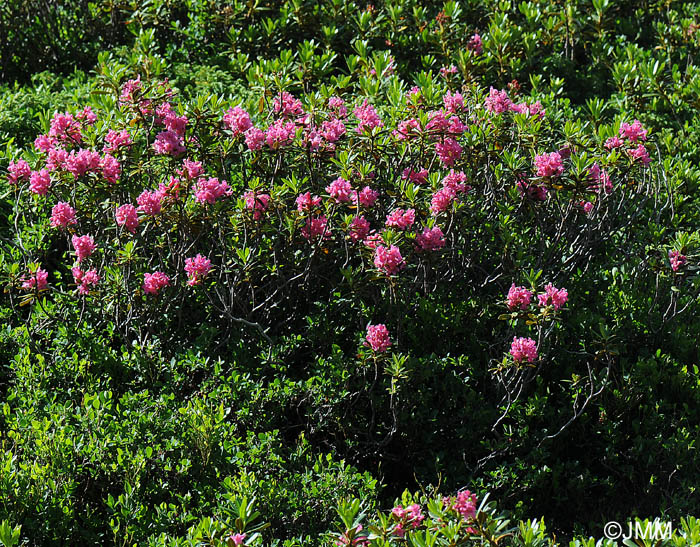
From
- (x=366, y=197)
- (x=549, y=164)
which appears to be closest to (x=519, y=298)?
(x=549, y=164)

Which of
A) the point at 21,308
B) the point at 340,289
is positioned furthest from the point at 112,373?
the point at 340,289

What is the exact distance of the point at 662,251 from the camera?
14.7 feet

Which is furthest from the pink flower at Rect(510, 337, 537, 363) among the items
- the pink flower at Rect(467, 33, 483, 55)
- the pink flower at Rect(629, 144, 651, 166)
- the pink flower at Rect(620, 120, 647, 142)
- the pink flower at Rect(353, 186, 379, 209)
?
the pink flower at Rect(467, 33, 483, 55)

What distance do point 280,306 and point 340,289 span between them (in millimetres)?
361

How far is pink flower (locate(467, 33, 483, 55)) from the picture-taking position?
675 centimetres

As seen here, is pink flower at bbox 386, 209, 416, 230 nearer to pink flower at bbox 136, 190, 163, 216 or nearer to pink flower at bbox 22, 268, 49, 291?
pink flower at bbox 136, 190, 163, 216

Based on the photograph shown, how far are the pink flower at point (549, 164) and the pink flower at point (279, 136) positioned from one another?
124 cm

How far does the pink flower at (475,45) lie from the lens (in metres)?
6.75

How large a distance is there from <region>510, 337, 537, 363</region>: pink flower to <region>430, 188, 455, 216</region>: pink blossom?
29.2 inches

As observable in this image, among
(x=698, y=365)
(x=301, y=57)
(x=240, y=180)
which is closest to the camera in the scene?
(x=698, y=365)

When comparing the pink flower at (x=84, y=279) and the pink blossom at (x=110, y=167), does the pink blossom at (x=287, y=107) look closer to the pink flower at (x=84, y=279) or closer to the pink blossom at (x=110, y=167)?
the pink blossom at (x=110, y=167)

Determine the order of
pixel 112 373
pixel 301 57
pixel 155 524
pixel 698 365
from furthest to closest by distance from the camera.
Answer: pixel 301 57 → pixel 698 365 → pixel 112 373 → pixel 155 524

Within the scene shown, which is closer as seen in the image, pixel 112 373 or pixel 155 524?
pixel 155 524

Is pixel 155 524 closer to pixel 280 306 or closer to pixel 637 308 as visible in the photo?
pixel 280 306
